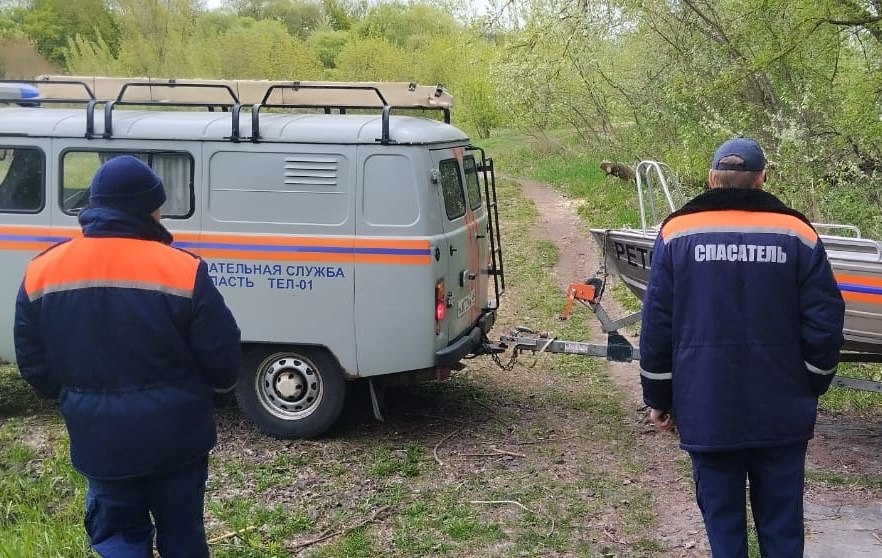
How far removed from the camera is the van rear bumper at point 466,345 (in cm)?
628

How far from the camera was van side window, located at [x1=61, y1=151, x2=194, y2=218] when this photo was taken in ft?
21.0

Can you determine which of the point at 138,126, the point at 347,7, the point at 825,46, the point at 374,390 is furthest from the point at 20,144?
the point at 347,7

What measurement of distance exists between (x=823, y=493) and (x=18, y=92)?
6.78 meters

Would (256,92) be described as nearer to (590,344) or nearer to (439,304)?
(439,304)

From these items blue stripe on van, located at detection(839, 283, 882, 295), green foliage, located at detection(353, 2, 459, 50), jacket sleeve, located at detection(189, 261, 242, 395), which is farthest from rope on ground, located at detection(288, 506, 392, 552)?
green foliage, located at detection(353, 2, 459, 50)

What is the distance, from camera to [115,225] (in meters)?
3.26

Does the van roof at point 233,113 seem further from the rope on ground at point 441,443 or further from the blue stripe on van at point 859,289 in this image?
the blue stripe on van at point 859,289

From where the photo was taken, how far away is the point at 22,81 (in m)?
7.27

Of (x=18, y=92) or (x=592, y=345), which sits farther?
(x=18, y=92)

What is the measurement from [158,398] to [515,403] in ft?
15.4

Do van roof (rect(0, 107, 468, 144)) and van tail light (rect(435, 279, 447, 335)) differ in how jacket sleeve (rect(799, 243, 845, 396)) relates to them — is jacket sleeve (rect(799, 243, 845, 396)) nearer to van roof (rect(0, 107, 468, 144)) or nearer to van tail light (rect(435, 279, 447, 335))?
van tail light (rect(435, 279, 447, 335))

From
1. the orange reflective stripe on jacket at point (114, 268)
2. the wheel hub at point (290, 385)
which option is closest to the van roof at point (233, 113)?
the wheel hub at point (290, 385)

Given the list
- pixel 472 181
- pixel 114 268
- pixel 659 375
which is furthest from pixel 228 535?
pixel 472 181

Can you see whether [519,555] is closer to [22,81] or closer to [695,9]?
[22,81]
